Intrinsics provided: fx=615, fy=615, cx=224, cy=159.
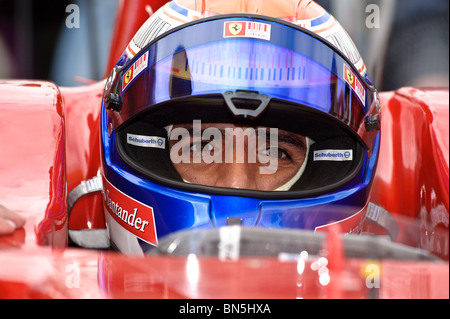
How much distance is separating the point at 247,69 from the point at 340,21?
3.90 ft

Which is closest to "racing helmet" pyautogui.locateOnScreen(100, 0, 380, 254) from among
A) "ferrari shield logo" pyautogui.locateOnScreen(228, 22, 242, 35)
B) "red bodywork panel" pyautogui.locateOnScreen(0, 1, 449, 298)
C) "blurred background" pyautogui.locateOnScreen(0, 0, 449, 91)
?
"ferrari shield logo" pyautogui.locateOnScreen(228, 22, 242, 35)

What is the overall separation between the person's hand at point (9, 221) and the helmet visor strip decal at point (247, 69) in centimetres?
30

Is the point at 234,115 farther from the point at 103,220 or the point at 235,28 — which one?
the point at 103,220

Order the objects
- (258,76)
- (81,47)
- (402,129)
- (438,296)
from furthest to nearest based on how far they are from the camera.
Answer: (81,47) → (402,129) → (258,76) → (438,296)

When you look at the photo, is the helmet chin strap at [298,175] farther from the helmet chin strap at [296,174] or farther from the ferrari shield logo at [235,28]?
the ferrari shield logo at [235,28]

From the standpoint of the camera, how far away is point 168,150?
1.16 metres

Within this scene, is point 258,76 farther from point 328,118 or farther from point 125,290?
point 125,290

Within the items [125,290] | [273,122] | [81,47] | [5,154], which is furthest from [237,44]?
[81,47]

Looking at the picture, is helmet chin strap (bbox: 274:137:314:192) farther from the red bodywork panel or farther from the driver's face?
the red bodywork panel

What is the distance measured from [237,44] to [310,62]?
0.39 feet

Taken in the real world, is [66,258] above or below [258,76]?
below

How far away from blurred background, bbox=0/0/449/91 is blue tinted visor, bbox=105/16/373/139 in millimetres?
702

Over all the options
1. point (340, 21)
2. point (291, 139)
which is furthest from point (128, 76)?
point (340, 21)

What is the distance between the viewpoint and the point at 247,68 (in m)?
0.94
